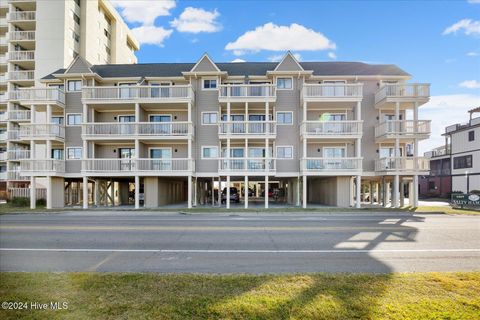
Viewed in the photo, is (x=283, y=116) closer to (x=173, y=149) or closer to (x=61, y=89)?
(x=173, y=149)

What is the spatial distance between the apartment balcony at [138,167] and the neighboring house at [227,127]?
9cm

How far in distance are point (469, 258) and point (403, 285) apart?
4.34 m

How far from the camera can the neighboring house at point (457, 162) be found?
3844 cm

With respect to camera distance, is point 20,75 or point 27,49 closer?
point 20,75

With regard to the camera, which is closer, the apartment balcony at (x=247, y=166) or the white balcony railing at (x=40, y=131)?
the apartment balcony at (x=247, y=166)

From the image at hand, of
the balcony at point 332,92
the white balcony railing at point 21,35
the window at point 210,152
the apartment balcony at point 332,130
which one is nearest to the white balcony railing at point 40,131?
the window at point 210,152

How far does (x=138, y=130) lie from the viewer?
81.1 ft

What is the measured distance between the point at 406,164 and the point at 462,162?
24.9 metres

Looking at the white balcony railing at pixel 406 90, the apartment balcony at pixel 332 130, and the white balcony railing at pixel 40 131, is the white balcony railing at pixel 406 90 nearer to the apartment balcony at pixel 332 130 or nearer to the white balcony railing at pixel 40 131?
the apartment balcony at pixel 332 130

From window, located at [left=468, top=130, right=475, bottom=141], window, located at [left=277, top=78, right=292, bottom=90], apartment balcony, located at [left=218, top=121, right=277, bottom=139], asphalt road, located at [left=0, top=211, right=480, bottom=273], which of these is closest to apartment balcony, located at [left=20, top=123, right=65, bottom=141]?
asphalt road, located at [left=0, top=211, right=480, bottom=273]

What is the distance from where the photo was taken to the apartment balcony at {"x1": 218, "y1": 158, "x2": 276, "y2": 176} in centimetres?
2405

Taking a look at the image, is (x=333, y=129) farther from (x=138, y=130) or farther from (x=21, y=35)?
(x=21, y=35)

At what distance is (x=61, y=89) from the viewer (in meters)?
26.5

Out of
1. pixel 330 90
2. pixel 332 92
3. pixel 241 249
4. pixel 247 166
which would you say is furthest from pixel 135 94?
pixel 241 249
